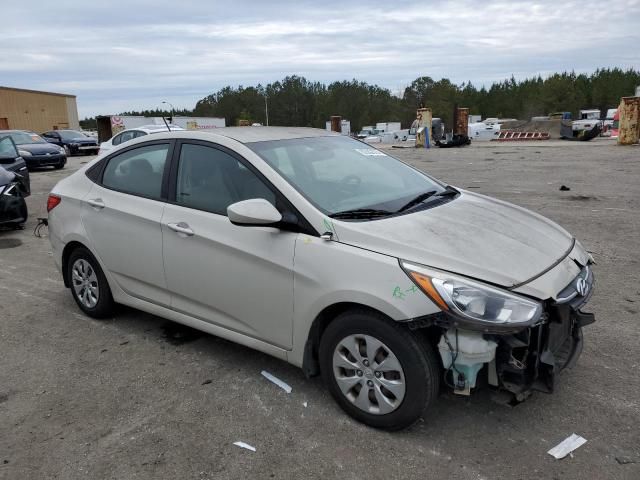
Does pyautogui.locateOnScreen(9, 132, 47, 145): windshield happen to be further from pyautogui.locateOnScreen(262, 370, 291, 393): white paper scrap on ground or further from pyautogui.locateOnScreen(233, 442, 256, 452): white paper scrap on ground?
pyautogui.locateOnScreen(233, 442, 256, 452): white paper scrap on ground

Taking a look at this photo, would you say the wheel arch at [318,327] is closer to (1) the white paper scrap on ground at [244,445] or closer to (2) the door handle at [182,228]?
(1) the white paper scrap on ground at [244,445]

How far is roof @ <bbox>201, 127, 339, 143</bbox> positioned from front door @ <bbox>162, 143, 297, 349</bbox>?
0.18m

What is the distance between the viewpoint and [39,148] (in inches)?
765

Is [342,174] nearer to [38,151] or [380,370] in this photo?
[380,370]

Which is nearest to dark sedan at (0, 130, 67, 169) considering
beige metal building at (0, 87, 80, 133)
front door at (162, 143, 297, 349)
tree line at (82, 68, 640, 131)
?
front door at (162, 143, 297, 349)

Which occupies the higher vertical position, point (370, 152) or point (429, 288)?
point (370, 152)

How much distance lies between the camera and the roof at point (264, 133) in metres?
3.69

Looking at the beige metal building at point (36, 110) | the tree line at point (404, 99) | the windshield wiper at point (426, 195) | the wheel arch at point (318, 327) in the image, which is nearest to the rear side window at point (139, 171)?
the wheel arch at point (318, 327)

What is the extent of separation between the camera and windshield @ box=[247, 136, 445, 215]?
3.30 meters

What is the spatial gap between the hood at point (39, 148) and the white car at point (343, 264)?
17.1 metres

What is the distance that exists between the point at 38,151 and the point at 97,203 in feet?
57.0

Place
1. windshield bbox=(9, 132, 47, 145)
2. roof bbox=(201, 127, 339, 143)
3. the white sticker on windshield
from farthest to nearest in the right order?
windshield bbox=(9, 132, 47, 145)
the white sticker on windshield
roof bbox=(201, 127, 339, 143)

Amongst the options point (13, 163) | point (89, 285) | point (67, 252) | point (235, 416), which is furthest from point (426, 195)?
point (13, 163)

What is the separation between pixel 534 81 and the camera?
103 metres
